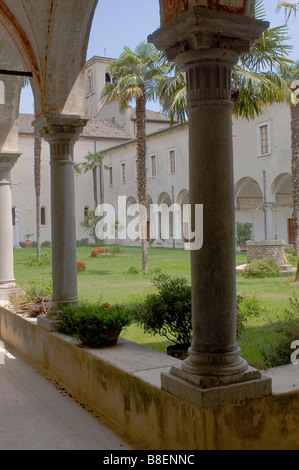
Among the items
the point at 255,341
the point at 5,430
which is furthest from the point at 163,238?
the point at 5,430

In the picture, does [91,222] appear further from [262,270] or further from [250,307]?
[250,307]

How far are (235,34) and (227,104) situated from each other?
391mm

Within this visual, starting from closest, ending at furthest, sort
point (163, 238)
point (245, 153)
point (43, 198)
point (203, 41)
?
point (203, 41) < point (245, 153) < point (163, 238) < point (43, 198)

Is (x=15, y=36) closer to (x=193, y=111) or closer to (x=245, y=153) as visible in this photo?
(x=193, y=111)

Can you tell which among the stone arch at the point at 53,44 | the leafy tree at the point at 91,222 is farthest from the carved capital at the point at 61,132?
the leafy tree at the point at 91,222

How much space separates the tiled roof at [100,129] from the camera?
39.1 m

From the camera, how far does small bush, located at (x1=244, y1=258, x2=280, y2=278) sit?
1403 cm

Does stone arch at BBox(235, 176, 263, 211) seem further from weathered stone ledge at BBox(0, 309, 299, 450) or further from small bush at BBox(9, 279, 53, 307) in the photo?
weathered stone ledge at BBox(0, 309, 299, 450)

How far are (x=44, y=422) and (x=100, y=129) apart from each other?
124 feet

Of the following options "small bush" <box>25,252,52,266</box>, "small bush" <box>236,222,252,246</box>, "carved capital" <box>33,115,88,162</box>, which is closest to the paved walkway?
"carved capital" <box>33,115,88,162</box>

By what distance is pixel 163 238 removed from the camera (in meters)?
30.6

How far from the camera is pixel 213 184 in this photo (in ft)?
9.59

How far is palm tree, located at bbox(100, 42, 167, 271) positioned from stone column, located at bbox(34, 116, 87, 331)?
1028cm

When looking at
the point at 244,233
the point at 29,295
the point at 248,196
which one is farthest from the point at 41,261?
the point at 29,295
